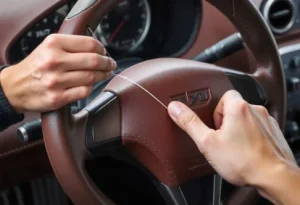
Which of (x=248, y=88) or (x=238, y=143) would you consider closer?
(x=238, y=143)

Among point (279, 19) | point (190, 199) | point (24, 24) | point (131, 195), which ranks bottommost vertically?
point (131, 195)

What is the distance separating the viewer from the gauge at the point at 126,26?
129 centimetres

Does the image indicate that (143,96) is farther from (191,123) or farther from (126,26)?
(126,26)

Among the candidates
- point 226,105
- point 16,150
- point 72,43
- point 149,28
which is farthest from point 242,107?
point 149,28

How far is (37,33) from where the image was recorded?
1143mm

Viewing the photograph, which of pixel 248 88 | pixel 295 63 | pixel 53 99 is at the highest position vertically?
pixel 53 99

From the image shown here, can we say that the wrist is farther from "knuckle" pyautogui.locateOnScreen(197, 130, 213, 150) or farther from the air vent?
the air vent

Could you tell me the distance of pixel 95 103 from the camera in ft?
2.97

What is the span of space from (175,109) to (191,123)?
5 cm

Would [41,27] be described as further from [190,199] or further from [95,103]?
[190,199]

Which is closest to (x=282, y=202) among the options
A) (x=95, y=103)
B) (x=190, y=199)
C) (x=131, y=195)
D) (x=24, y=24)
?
(x=190, y=199)

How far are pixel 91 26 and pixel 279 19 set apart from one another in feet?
2.32

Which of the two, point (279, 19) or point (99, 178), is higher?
point (279, 19)

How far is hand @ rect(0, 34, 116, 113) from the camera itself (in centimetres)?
78
